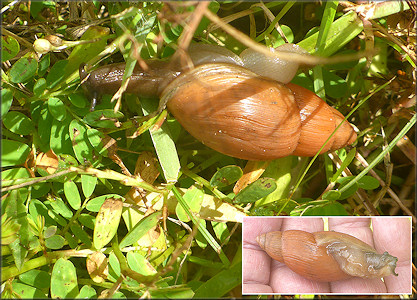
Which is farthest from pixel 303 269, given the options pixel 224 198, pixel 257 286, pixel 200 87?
pixel 200 87

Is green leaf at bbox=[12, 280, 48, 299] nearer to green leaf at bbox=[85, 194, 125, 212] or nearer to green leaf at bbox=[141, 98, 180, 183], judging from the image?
green leaf at bbox=[85, 194, 125, 212]

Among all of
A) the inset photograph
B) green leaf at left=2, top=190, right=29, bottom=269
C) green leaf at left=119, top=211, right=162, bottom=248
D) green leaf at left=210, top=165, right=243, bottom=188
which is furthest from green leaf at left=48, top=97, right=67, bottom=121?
the inset photograph

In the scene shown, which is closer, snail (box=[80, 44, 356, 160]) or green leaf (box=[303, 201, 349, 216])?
snail (box=[80, 44, 356, 160])

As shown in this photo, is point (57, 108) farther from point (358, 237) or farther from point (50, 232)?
point (358, 237)

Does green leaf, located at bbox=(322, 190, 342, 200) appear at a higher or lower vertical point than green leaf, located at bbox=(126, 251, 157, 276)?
higher

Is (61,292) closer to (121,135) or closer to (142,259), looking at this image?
(142,259)

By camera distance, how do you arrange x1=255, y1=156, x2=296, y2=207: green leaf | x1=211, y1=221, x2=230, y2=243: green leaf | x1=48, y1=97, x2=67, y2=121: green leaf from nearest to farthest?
x1=48, y1=97, x2=67, y2=121: green leaf
x1=211, y1=221, x2=230, y2=243: green leaf
x1=255, y1=156, x2=296, y2=207: green leaf

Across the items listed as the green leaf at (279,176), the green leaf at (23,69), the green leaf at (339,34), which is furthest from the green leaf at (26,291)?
the green leaf at (339,34)
